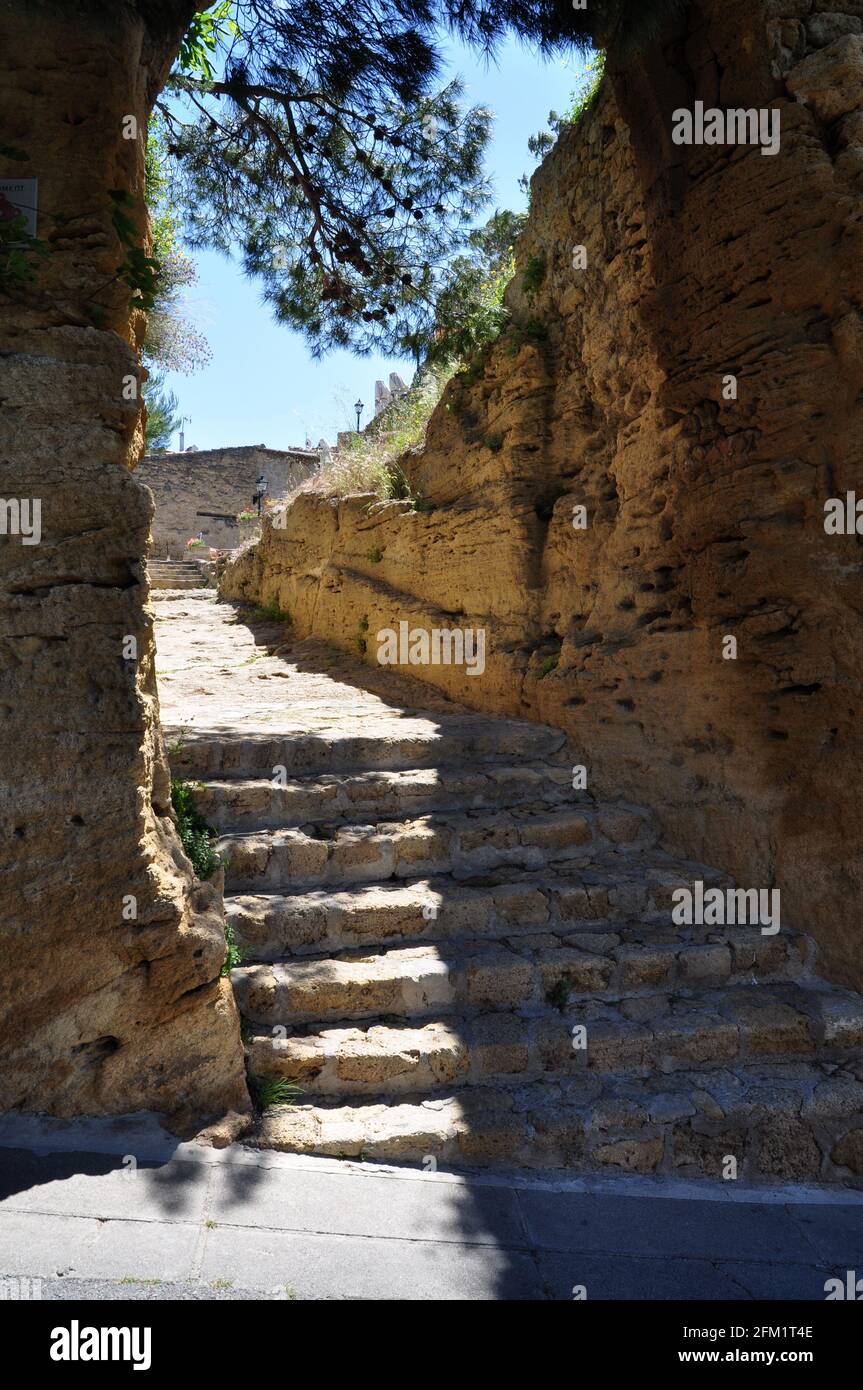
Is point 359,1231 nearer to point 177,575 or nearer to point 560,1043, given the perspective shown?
point 560,1043

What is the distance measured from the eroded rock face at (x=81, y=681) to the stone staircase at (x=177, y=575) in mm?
10555

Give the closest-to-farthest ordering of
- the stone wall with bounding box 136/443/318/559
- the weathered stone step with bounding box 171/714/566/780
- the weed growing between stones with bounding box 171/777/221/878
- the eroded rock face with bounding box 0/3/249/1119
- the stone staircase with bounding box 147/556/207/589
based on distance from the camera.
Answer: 1. the eroded rock face with bounding box 0/3/249/1119
2. the weed growing between stones with bounding box 171/777/221/878
3. the weathered stone step with bounding box 171/714/566/780
4. the stone staircase with bounding box 147/556/207/589
5. the stone wall with bounding box 136/443/318/559

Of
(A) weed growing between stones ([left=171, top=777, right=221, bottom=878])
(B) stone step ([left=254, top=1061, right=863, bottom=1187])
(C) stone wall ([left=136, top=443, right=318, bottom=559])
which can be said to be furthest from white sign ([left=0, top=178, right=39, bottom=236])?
(C) stone wall ([left=136, top=443, right=318, bottom=559])

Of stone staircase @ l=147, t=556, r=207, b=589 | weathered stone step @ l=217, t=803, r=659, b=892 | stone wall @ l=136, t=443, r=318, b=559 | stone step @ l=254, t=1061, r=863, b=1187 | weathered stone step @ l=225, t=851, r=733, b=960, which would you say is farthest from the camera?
stone wall @ l=136, t=443, r=318, b=559

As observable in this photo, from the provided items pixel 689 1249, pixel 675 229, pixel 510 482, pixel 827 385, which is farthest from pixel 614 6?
pixel 689 1249

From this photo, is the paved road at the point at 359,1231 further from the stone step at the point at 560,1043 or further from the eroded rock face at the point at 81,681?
the stone step at the point at 560,1043

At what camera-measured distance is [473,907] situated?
4027 mm

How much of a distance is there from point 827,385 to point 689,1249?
138 inches

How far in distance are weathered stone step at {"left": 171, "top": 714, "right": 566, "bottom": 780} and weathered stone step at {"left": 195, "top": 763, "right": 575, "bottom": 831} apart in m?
0.10

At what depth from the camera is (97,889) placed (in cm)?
282

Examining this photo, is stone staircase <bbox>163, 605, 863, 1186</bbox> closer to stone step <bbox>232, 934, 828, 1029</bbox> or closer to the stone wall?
stone step <bbox>232, 934, 828, 1029</bbox>

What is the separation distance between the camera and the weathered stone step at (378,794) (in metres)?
4.25

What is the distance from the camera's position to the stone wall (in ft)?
71.0

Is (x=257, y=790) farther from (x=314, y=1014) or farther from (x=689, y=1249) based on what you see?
(x=689, y=1249)
